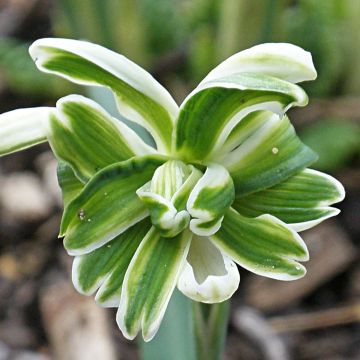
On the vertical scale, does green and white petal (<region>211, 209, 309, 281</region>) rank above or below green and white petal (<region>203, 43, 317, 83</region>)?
below

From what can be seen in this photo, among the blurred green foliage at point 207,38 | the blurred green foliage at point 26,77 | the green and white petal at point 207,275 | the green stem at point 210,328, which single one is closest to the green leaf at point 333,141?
the blurred green foliage at point 207,38

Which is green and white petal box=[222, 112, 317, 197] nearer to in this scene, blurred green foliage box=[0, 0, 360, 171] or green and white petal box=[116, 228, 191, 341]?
green and white petal box=[116, 228, 191, 341]

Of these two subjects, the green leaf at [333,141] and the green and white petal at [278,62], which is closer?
the green and white petal at [278,62]

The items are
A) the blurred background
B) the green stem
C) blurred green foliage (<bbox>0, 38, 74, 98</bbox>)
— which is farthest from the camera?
blurred green foliage (<bbox>0, 38, 74, 98</bbox>)

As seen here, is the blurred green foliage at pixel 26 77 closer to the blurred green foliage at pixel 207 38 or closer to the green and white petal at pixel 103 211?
the blurred green foliage at pixel 207 38

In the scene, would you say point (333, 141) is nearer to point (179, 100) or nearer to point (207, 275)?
point (179, 100)

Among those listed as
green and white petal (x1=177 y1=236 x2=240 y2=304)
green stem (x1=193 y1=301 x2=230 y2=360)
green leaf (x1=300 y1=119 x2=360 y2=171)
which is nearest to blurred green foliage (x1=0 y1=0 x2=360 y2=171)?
green leaf (x1=300 y1=119 x2=360 y2=171)

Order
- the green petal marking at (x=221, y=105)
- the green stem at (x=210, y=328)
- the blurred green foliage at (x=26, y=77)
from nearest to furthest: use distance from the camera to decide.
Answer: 1. the green petal marking at (x=221, y=105)
2. the green stem at (x=210, y=328)
3. the blurred green foliage at (x=26, y=77)
